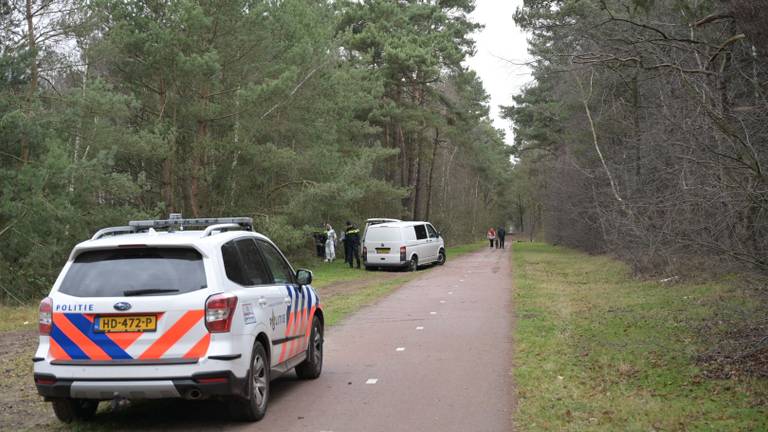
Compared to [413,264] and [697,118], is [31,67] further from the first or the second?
[413,264]

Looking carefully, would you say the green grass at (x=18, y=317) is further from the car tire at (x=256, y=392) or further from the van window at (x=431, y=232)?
the van window at (x=431, y=232)

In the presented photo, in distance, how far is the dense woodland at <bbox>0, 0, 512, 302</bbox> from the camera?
675 inches

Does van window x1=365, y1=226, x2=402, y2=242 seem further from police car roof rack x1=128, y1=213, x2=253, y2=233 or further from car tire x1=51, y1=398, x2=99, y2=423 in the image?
car tire x1=51, y1=398, x2=99, y2=423

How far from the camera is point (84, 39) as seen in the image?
1892 cm

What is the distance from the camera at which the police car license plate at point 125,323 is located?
592 centimetres

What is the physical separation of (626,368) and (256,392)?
4350mm

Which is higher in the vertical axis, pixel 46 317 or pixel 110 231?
pixel 110 231

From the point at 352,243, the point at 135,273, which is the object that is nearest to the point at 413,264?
the point at 352,243

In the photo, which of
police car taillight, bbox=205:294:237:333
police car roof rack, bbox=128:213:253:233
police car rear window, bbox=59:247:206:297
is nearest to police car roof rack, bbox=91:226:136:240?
police car roof rack, bbox=128:213:253:233

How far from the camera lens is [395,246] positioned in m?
27.5

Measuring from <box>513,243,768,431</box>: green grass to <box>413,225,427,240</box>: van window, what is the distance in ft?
40.6

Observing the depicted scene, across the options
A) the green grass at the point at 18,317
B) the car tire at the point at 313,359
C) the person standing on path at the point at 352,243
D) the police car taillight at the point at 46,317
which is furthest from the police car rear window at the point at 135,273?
the person standing on path at the point at 352,243

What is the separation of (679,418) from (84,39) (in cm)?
1736

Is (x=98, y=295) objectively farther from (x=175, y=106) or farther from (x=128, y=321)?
(x=175, y=106)
